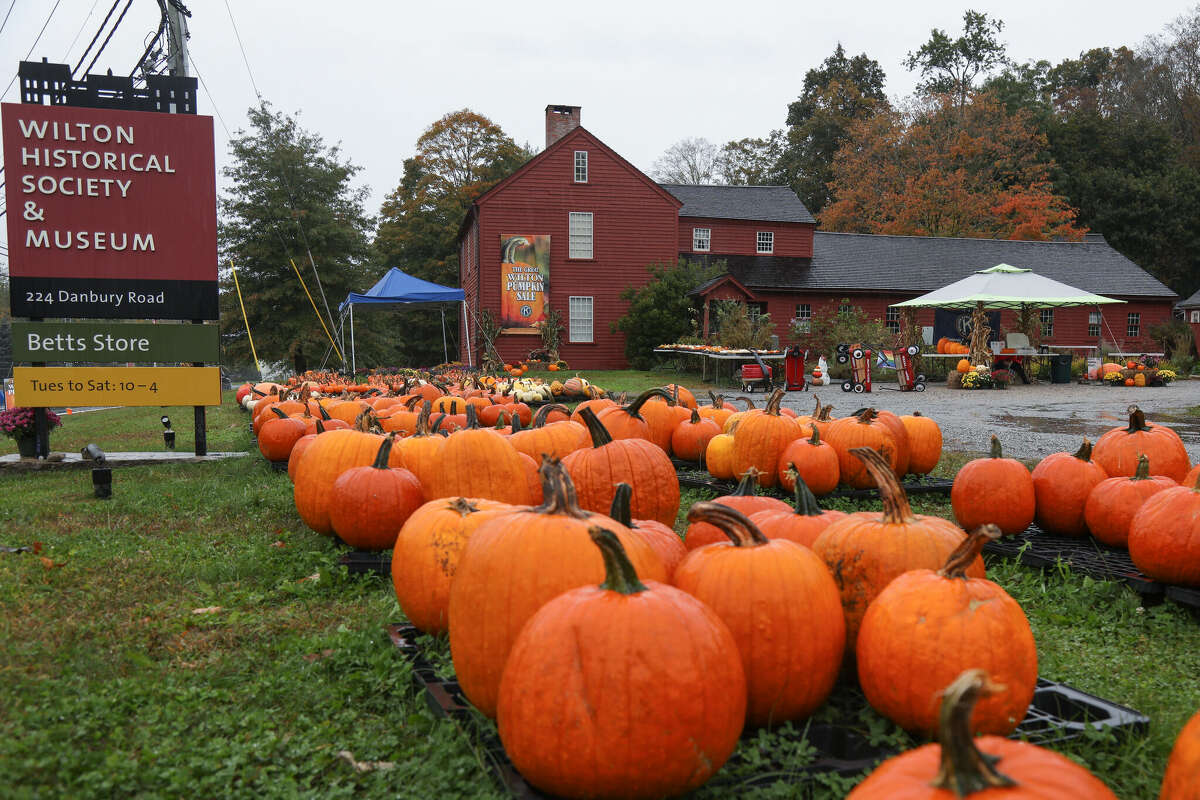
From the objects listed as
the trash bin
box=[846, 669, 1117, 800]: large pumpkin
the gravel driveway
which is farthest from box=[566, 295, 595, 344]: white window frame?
box=[846, 669, 1117, 800]: large pumpkin

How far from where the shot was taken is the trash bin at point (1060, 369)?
828 inches

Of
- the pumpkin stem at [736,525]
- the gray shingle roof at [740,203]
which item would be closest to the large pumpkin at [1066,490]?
the pumpkin stem at [736,525]

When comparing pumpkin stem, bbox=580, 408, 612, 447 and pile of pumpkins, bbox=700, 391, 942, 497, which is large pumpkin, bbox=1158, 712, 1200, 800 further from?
pile of pumpkins, bbox=700, 391, 942, 497

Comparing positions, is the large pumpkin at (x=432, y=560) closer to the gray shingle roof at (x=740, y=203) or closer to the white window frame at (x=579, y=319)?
the white window frame at (x=579, y=319)

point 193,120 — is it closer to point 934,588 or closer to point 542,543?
point 542,543

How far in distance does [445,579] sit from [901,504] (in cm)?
154

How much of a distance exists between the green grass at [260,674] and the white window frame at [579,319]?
23.4 meters

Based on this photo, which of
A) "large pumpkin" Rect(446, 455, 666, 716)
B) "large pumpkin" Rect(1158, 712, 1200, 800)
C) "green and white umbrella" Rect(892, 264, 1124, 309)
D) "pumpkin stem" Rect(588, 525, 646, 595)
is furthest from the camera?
"green and white umbrella" Rect(892, 264, 1124, 309)

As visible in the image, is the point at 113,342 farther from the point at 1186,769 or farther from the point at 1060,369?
the point at 1060,369

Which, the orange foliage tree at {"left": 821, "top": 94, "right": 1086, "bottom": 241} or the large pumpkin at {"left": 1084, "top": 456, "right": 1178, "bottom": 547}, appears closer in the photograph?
the large pumpkin at {"left": 1084, "top": 456, "right": 1178, "bottom": 547}

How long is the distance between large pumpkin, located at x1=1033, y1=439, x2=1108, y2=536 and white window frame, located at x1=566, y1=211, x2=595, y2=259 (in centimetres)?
2425

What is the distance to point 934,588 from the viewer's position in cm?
214

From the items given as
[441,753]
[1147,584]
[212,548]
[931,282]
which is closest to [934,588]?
[441,753]

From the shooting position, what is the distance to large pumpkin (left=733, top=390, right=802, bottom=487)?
5.50m
